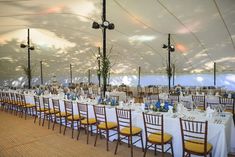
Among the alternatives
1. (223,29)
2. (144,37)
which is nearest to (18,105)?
(144,37)

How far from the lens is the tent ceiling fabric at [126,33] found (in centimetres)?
754

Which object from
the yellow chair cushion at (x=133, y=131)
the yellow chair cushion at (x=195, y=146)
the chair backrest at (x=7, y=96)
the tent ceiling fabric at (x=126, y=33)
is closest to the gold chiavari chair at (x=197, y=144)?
the yellow chair cushion at (x=195, y=146)

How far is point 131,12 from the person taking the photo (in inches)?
327

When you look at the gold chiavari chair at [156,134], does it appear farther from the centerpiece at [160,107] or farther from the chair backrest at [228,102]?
the chair backrest at [228,102]

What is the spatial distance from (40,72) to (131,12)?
42.1 feet

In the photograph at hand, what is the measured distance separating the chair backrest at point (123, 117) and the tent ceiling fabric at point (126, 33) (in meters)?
4.46

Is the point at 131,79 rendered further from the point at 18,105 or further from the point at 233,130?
the point at 233,130

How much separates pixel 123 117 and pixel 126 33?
713 centimetres

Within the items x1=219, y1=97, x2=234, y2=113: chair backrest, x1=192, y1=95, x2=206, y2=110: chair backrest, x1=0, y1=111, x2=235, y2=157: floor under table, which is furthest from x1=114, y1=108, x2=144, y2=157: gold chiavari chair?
x1=219, y1=97, x2=234, y2=113: chair backrest

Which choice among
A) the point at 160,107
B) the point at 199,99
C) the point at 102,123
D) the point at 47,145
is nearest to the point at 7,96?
the point at 47,145

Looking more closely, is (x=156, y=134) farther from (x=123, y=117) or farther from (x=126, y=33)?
(x=126, y=33)

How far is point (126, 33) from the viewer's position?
1095 cm

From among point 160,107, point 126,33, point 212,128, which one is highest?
point 126,33

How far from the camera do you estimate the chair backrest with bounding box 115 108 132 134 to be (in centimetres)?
458
